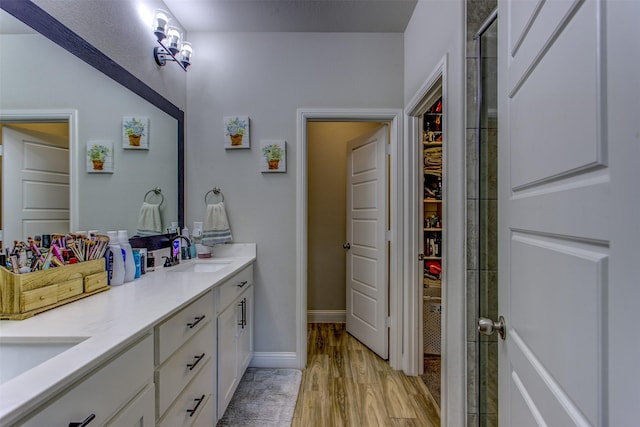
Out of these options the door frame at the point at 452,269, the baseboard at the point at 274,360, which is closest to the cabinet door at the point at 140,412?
the door frame at the point at 452,269

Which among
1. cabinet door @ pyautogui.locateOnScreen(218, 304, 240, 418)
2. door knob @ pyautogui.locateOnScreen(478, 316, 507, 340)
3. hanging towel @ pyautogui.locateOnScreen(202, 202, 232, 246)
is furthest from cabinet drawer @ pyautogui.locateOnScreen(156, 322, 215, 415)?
door knob @ pyautogui.locateOnScreen(478, 316, 507, 340)

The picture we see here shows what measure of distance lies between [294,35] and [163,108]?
1.18 metres

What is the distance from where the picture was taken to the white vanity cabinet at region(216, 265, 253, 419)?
161 cm

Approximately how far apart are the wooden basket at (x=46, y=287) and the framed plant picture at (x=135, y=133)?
2.56 ft

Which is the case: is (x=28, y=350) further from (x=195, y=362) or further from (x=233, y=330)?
(x=233, y=330)

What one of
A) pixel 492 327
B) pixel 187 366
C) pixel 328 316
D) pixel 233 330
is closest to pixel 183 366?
pixel 187 366

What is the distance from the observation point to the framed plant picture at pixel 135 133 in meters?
1.70

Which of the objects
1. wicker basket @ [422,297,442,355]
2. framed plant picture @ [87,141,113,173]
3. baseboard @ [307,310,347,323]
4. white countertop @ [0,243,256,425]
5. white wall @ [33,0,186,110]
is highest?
white wall @ [33,0,186,110]

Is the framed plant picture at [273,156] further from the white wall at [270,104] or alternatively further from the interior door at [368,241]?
the interior door at [368,241]

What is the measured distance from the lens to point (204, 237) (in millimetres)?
2236

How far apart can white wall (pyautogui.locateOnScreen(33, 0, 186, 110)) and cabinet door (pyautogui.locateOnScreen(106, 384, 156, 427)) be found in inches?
61.6

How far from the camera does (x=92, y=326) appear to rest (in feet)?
2.98

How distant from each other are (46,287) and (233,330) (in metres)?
1.01

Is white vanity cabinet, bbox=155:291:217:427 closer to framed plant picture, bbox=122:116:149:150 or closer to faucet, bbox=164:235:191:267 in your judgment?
faucet, bbox=164:235:191:267
